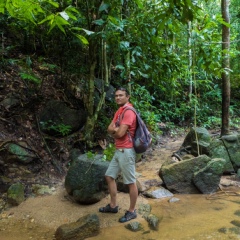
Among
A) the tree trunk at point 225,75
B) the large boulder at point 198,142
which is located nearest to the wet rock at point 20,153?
the large boulder at point 198,142

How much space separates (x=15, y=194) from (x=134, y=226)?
82.7 inches

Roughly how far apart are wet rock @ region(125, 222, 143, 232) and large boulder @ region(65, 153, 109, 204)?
34.1 inches

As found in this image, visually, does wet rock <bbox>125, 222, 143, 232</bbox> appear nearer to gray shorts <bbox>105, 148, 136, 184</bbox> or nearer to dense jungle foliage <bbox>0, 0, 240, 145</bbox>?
gray shorts <bbox>105, 148, 136, 184</bbox>

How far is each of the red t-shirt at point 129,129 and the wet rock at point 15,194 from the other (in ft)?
6.46

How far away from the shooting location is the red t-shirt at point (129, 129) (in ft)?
12.4

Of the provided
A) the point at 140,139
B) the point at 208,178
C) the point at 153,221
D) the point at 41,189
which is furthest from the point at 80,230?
the point at 208,178

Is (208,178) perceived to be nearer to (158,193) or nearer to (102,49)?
(158,193)

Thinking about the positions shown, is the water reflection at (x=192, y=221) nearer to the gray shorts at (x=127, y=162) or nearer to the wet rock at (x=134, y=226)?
the wet rock at (x=134, y=226)

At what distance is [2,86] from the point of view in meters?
6.18

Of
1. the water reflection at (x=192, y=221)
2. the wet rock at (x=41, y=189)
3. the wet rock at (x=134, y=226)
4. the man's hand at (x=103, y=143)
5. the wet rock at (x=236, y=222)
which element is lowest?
the water reflection at (x=192, y=221)

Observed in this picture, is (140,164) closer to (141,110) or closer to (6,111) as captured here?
(141,110)

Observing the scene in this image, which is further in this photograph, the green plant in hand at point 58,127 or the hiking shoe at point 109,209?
the green plant in hand at point 58,127

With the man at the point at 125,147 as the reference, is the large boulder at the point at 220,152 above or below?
below

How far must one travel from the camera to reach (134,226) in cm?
371
